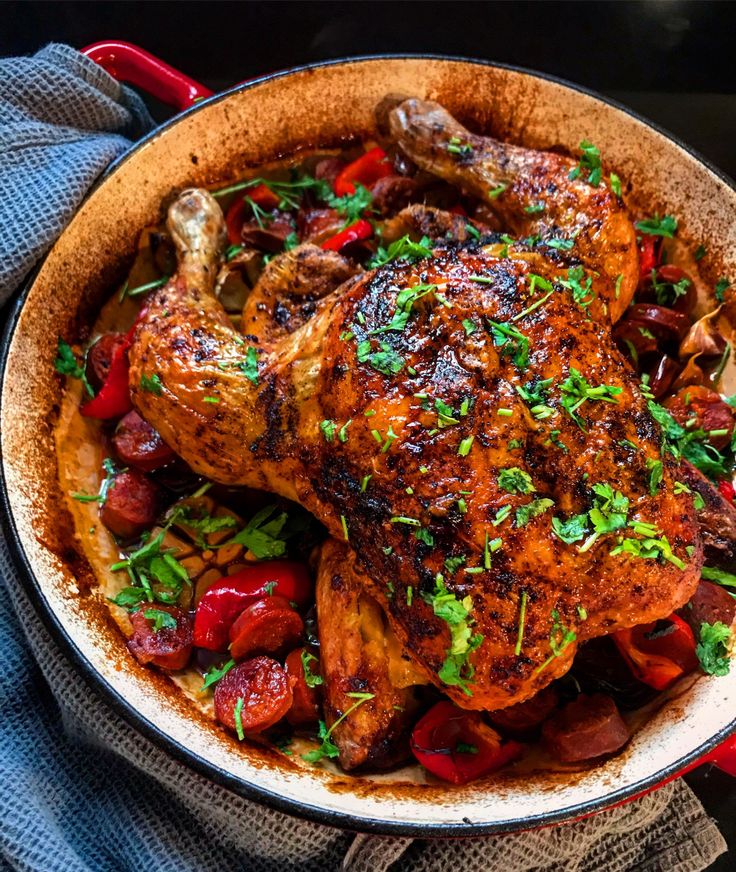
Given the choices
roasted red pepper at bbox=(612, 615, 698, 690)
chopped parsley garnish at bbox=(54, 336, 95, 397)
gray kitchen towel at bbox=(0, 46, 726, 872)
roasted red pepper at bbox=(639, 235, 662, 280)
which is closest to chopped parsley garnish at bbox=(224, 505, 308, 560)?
gray kitchen towel at bbox=(0, 46, 726, 872)

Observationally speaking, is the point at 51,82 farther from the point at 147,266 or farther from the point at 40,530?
the point at 40,530

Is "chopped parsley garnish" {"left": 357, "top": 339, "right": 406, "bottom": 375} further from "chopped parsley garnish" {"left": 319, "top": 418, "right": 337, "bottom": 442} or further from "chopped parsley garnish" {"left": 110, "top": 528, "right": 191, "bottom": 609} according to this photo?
"chopped parsley garnish" {"left": 110, "top": 528, "right": 191, "bottom": 609}

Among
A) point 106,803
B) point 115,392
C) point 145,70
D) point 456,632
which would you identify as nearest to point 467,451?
point 456,632

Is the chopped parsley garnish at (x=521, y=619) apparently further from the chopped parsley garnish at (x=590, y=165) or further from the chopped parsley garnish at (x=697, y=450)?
the chopped parsley garnish at (x=590, y=165)

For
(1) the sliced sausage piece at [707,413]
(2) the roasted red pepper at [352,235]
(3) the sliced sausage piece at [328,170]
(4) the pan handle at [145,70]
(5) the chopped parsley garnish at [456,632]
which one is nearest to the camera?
(5) the chopped parsley garnish at [456,632]

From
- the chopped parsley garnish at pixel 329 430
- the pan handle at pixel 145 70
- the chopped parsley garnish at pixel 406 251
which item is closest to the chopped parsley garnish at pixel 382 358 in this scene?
the chopped parsley garnish at pixel 329 430

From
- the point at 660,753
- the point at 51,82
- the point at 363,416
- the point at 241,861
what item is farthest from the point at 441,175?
the point at 241,861
